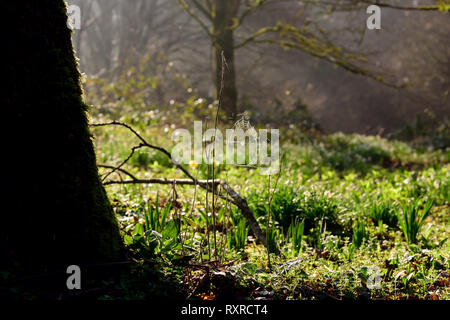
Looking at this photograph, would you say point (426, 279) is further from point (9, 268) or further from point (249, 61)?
point (249, 61)

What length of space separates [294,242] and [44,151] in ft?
6.13

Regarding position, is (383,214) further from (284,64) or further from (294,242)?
(284,64)

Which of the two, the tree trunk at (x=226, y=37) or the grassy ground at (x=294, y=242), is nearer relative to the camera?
the grassy ground at (x=294, y=242)

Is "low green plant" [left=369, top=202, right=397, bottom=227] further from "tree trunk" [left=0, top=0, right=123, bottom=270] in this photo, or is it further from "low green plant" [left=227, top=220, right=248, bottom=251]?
"tree trunk" [left=0, top=0, right=123, bottom=270]

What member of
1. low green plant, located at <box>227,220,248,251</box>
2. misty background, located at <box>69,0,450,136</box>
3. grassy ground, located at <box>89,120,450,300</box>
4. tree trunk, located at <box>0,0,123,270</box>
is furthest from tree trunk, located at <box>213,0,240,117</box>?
tree trunk, located at <box>0,0,123,270</box>

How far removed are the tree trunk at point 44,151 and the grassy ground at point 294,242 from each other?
42 cm

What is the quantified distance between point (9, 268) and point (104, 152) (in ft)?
16.9

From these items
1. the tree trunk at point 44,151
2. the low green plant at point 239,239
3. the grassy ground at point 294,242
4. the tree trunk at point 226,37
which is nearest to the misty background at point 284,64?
the tree trunk at point 226,37

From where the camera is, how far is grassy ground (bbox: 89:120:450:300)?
2.30 meters

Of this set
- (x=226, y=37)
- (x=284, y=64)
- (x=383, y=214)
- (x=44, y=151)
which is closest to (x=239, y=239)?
(x=44, y=151)

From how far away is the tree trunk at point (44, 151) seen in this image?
1.95m

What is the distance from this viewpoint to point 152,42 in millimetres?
22406

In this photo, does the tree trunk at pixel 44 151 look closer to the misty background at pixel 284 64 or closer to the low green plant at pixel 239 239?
the low green plant at pixel 239 239

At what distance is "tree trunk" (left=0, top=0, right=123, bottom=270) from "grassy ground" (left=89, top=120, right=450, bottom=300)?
0.42 meters
